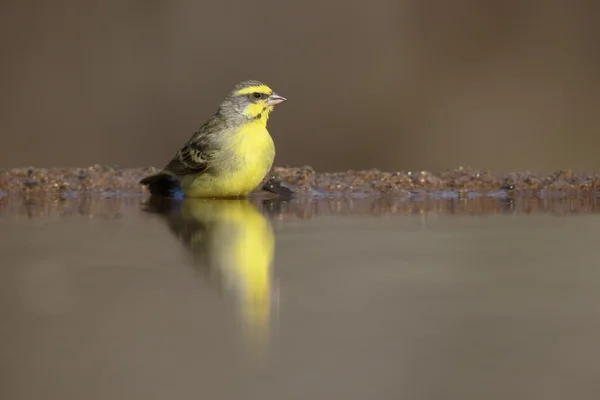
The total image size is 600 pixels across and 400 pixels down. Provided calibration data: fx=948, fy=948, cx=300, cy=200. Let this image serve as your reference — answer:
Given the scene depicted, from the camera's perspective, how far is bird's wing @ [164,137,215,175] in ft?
22.6

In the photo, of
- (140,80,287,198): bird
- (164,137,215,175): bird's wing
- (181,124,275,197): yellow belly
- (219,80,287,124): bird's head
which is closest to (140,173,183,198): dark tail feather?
(140,80,287,198): bird

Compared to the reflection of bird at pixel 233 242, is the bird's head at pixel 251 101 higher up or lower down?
higher up

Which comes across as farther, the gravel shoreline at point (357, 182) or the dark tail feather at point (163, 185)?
the dark tail feather at point (163, 185)

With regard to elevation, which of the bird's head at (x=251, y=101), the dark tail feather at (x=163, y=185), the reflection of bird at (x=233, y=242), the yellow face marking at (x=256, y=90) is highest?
the yellow face marking at (x=256, y=90)

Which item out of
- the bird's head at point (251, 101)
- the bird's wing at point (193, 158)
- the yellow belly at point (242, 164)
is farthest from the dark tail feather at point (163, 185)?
the bird's head at point (251, 101)

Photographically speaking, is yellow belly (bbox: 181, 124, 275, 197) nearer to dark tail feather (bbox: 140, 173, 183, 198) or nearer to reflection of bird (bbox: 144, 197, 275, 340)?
reflection of bird (bbox: 144, 197, 275, 340)

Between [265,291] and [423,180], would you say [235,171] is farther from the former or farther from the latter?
[265,291]

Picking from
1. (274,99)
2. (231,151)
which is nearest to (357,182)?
(274,99)

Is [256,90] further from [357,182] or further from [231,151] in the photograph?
[357,182]

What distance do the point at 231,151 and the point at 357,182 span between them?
1157mm

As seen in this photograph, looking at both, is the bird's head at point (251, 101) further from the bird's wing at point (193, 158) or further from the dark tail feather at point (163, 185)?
the dark tail feather at point (163, 185)

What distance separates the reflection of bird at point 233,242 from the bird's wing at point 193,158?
24cm

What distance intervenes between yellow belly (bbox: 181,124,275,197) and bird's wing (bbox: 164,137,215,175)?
0.08 meters

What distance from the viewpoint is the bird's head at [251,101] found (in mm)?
7047
